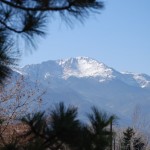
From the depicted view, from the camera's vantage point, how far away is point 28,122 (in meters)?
3.89

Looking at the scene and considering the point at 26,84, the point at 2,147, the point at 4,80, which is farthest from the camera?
the point at 26,84

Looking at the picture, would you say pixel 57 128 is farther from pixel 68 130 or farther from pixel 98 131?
pixel 98 131

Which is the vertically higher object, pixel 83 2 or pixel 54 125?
pixel 83 2

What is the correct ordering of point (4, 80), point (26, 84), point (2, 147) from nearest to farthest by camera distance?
point (2, 147) < point (4, 80) < point (26, 84)

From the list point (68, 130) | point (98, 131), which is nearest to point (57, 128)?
point (68, 130)

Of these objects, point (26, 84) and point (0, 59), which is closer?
point (0, 59)

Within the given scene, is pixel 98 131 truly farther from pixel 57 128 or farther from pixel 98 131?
pixel 57 128

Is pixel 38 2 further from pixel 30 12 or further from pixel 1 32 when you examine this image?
pixel 1 32

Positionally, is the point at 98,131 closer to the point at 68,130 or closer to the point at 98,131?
the point at 98,131

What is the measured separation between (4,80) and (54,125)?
52 centimetres

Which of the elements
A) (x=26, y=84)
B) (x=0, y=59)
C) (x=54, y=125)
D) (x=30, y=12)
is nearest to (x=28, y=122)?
(x=54, y=125)

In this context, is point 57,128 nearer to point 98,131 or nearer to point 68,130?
point 68,130

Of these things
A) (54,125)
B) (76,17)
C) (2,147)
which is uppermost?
(76,17)

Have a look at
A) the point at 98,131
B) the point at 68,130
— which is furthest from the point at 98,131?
the point at 68,130
